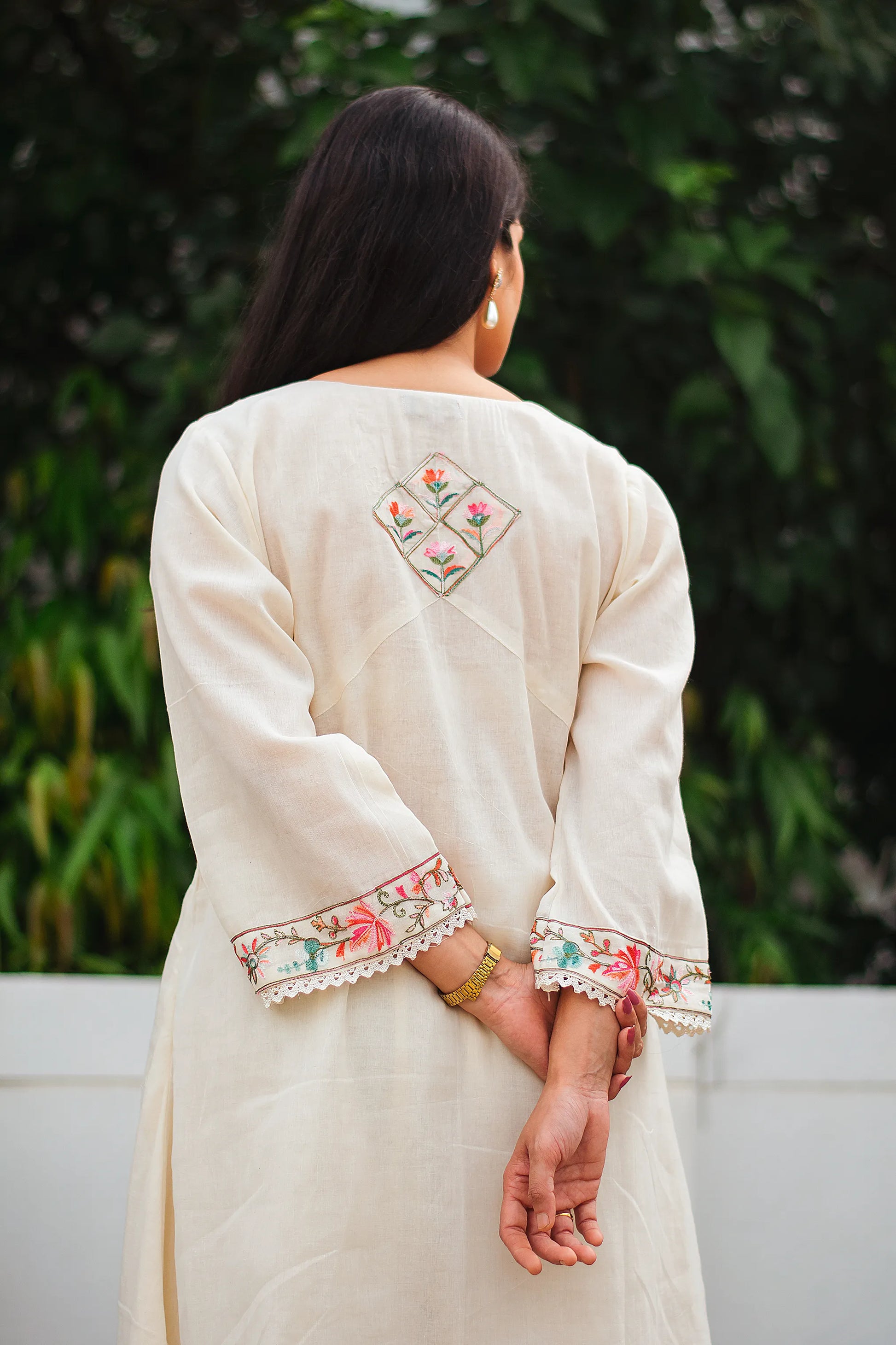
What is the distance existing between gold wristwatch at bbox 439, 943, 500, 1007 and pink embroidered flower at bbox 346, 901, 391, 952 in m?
0.06

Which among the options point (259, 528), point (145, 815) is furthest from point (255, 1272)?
point (145, 815)

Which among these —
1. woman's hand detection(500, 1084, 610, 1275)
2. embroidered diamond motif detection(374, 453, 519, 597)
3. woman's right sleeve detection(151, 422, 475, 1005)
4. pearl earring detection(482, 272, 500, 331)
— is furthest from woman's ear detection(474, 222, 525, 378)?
→ woman's hand detection(500, 1084, 610, 1275)

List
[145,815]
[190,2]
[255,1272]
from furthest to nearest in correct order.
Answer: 1. [190,2]
2. [145,815]
3. [255,1272]

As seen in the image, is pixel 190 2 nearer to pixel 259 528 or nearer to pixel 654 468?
pixel 654 468

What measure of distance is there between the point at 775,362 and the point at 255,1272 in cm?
164

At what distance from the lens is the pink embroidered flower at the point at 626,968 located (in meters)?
0.75

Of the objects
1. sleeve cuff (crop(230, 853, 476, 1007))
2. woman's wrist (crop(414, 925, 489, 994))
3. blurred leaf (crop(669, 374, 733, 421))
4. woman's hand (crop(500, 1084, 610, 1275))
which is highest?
sleeve cuff (crop(230, 853, 476, 1007))

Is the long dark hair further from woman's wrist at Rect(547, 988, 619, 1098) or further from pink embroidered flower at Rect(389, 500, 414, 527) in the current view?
woman's wrist at Rect(547, 988, 619, 1098)

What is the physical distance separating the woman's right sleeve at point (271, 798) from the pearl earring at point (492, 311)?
233 mm

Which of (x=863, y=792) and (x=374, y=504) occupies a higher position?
(x=374, y=504)

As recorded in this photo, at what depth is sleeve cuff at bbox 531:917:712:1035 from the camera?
0.74m

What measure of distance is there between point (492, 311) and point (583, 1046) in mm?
509

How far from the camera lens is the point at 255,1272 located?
2.40 ft

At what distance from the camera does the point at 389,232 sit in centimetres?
84
